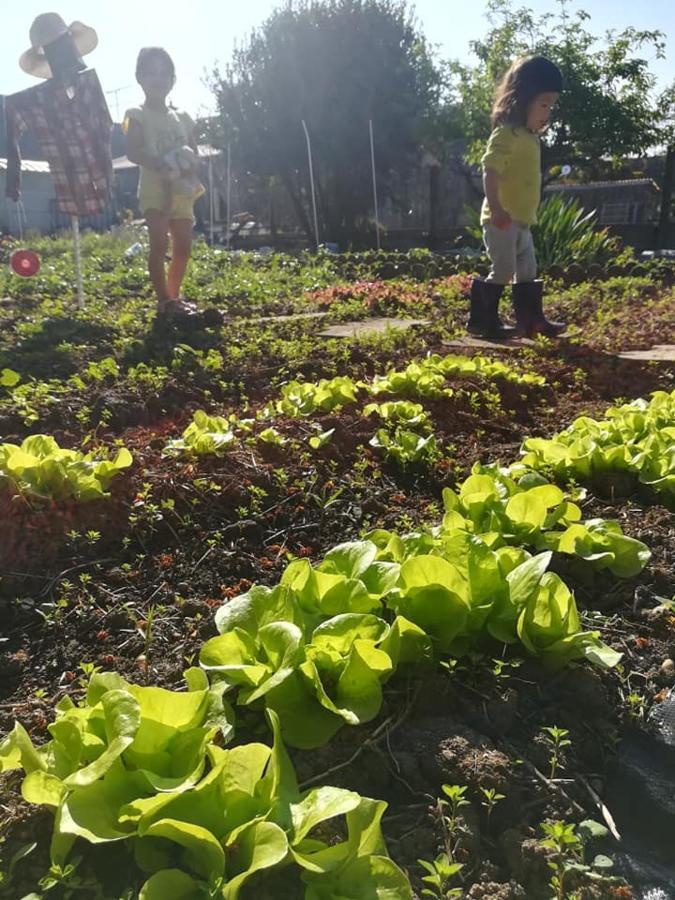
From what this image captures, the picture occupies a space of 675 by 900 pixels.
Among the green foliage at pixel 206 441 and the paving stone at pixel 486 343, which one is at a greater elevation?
the green foliage at pixel 206 441

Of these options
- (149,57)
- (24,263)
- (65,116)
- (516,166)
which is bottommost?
(24,263)

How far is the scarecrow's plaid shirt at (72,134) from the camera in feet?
19.0

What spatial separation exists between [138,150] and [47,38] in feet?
4.40

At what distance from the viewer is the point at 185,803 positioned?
3.44ft

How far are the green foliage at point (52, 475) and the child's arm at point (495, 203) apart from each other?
379 centimetres

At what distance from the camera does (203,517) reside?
2234 millimetres

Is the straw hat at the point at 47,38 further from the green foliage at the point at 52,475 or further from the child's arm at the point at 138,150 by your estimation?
the green foliage at the point at 52,475

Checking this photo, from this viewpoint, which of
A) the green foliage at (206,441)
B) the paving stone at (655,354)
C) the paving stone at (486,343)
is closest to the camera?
the green foliage at (206,441)

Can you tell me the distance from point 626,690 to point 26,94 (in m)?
6.17

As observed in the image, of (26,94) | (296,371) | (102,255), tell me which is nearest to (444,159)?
(102,255)

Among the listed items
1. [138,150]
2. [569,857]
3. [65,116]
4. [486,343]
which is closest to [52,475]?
[569,857]

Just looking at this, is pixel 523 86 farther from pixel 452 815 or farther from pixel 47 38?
pixel 452 815

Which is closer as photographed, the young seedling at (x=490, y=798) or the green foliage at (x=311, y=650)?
the young seedling at (x=490, y=798)

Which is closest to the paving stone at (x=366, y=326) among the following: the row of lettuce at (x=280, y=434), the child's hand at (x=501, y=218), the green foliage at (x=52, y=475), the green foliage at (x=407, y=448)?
the child's hand at (x=501, y=218)
